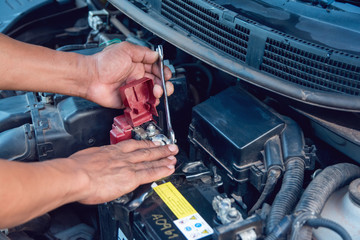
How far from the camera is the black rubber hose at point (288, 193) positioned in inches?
39.7

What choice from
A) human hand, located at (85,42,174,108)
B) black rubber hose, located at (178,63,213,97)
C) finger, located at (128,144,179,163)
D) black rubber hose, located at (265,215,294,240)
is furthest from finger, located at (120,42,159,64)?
black rubber hose, located at (265,215,294,240)

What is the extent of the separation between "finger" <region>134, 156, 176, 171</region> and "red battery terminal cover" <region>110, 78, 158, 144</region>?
0.15 meters

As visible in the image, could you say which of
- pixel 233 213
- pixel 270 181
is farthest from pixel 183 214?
pixel 270 181

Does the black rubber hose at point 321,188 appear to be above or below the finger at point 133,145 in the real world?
above

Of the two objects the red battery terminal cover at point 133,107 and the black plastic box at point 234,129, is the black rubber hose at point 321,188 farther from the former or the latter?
the red battery terminal cover at point 133,107

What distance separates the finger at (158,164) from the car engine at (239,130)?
34 mm

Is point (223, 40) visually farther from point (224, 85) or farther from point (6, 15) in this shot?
point (6, 15)

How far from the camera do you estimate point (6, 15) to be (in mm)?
1908

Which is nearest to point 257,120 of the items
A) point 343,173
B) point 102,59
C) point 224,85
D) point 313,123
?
point 313,123

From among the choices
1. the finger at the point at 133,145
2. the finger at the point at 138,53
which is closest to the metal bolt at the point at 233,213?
the finger at the point at 133,145

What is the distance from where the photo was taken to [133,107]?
4.21 feet

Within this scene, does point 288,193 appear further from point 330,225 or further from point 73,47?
point 73,47

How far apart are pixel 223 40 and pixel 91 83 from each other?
492mm

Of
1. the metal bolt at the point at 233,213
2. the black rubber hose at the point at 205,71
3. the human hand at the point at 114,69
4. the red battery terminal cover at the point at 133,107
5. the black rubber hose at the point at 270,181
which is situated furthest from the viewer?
the black rubber hose at the point at 205,71
